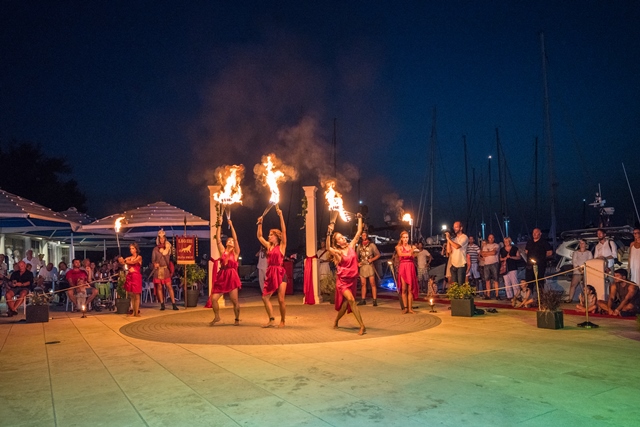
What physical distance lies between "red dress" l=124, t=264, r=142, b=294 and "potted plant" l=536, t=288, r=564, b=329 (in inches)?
385

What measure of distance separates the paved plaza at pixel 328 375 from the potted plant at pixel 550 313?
289 millimetres

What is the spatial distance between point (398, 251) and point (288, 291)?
867 centimetres

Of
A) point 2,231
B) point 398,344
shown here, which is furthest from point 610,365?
point 2,231

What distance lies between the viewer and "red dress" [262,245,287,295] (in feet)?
32.8

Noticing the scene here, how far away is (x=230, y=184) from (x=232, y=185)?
60mm

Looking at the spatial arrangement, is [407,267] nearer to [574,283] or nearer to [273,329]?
[273,329]

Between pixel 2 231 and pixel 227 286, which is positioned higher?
pixel 2 231

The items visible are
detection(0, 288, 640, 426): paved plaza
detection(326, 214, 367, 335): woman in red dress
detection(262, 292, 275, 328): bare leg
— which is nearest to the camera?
detection(0, 288, 640, 426): paved plaza

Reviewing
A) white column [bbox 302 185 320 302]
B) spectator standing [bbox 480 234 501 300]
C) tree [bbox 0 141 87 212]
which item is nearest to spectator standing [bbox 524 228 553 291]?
spectator standing [bbox 480 234 501 300]

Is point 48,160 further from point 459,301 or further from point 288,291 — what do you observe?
point 459,301

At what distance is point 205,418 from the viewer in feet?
15.0

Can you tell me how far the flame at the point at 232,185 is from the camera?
41.0 ft

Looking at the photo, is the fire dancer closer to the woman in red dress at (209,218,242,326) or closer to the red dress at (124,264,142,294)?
the red dress at (124,264,142,294)

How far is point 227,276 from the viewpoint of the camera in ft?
35.4
